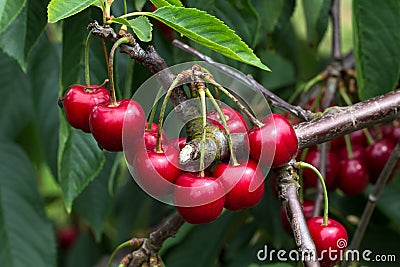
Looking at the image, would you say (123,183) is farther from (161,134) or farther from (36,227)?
(161,134)

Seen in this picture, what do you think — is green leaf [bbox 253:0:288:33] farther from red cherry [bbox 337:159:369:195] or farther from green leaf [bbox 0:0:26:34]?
green leaf [bbox 0:0:26:34]

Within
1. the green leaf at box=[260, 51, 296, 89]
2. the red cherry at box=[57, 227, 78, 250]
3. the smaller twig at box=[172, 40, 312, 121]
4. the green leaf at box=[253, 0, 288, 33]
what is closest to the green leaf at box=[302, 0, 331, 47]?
Answer: the green leaf at box=[253, 0, 288, 33]

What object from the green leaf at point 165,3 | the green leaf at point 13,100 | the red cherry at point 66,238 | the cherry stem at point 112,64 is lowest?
the red cherry at point 66,238

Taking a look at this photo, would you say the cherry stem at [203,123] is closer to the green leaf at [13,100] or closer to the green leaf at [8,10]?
the green leaf at [8,10]

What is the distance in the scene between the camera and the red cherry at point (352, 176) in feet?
3.87

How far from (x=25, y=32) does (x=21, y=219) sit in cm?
51

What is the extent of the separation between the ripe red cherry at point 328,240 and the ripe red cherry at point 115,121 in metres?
0.22

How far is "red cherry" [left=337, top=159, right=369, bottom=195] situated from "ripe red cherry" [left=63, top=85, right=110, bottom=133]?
1.72 ft

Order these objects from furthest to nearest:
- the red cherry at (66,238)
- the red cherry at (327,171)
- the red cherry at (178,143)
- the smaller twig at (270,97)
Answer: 1. the red cherry at (66,238)
2. the red cherry at (327,171)
3. the smaller twig at (270,97)
4. the red cherry at (178,143)

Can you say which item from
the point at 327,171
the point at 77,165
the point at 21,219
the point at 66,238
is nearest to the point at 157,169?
the point at 77,165

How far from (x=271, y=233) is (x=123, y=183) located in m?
0.62

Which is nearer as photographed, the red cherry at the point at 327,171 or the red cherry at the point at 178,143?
the red cherry at the point at 178,143

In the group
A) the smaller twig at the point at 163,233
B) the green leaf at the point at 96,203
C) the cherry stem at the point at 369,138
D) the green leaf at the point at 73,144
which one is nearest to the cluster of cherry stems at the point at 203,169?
the smaller twig at the point at 163,233

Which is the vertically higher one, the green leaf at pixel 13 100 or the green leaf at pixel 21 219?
the green leaf at pixel 13 100
